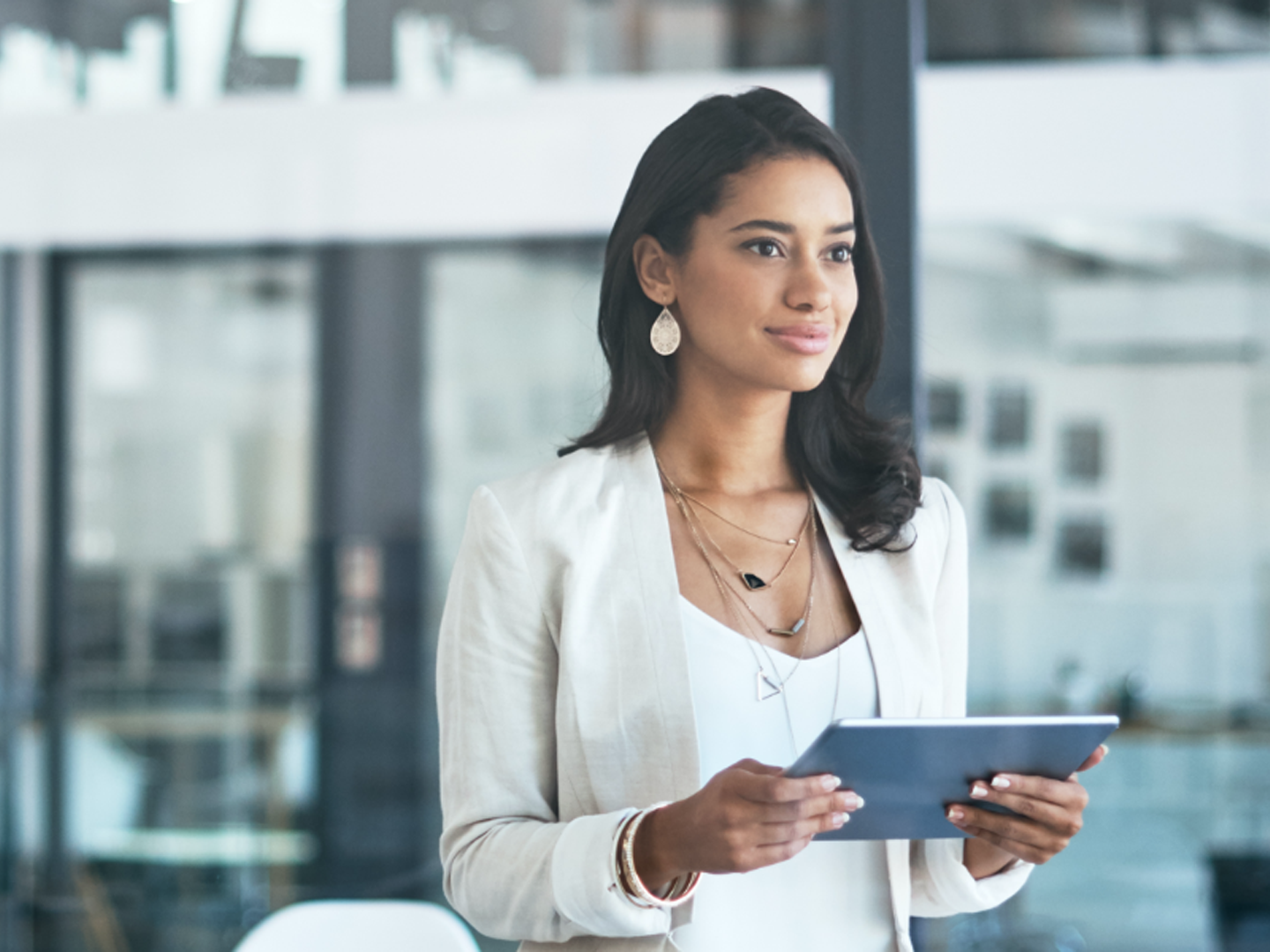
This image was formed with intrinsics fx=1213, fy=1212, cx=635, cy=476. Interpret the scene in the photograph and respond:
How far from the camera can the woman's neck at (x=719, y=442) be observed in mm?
1425

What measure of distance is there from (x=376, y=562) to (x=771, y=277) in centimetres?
247

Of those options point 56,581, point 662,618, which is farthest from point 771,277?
point 56,581

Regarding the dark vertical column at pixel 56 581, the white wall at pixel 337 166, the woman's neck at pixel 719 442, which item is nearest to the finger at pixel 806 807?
the woman's neck at pixel 719 442

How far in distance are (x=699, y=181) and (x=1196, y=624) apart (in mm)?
2666

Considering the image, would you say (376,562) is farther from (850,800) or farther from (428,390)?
(850,800)

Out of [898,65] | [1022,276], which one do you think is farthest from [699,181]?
[1022,276]

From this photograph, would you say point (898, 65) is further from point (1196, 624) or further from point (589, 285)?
point (1196, 624)

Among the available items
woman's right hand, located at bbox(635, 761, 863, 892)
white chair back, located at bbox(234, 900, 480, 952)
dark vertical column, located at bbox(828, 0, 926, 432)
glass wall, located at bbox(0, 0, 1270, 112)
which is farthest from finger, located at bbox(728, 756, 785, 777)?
glass wall, located at bbox(0, 0, 1270, 112)

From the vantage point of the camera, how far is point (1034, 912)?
10.8ft

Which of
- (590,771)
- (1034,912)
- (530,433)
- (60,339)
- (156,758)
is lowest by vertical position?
(1034,912)

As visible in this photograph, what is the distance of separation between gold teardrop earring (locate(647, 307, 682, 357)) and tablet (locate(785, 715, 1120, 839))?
20.1 inches

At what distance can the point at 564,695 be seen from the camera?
129 centimetres

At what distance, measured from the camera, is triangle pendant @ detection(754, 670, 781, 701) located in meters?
1.31

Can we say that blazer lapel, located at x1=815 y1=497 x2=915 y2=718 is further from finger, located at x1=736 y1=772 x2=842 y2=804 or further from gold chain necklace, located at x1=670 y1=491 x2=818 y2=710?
finger, located at x1=736 y1=772 x2=842 y2=804
